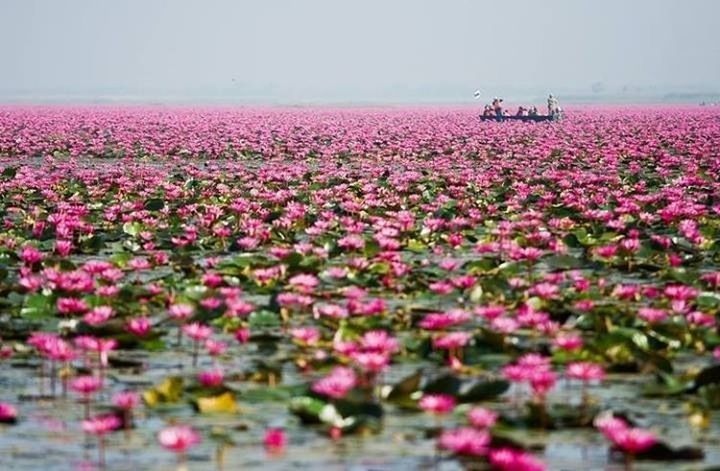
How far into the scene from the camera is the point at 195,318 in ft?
24.0

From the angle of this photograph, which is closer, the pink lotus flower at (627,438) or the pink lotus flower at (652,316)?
the pink lotus flower at (627,438)

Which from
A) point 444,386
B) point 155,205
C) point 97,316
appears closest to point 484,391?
point 444,386

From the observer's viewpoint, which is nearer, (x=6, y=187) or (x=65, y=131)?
(x=6, y=187)

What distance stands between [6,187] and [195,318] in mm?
10962

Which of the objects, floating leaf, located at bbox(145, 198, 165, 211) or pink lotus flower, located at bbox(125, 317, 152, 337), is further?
floating leaf, located at bbox(145, 198, 165, 211)

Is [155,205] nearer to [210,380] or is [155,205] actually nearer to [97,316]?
[97,316]

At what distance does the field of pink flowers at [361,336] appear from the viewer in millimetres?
5137

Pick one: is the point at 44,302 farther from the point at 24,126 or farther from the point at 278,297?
the point at 24,126

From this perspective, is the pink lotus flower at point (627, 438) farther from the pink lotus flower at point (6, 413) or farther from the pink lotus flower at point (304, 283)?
the pink lotus flower at point (304, 283)

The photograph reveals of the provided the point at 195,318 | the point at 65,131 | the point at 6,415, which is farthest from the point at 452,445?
the point at 65,131

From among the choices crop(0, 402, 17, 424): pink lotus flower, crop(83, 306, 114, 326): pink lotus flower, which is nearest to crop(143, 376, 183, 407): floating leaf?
crop(0, 402, 17, 424): pink lotus flower

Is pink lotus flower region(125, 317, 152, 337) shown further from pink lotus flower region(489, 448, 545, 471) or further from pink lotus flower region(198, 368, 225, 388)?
pink lotus flower region(489, 448, 545, 471)

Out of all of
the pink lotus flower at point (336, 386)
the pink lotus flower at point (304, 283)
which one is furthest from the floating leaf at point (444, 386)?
the pink lotus flower at point (304, 283)

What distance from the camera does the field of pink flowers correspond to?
202 inches
